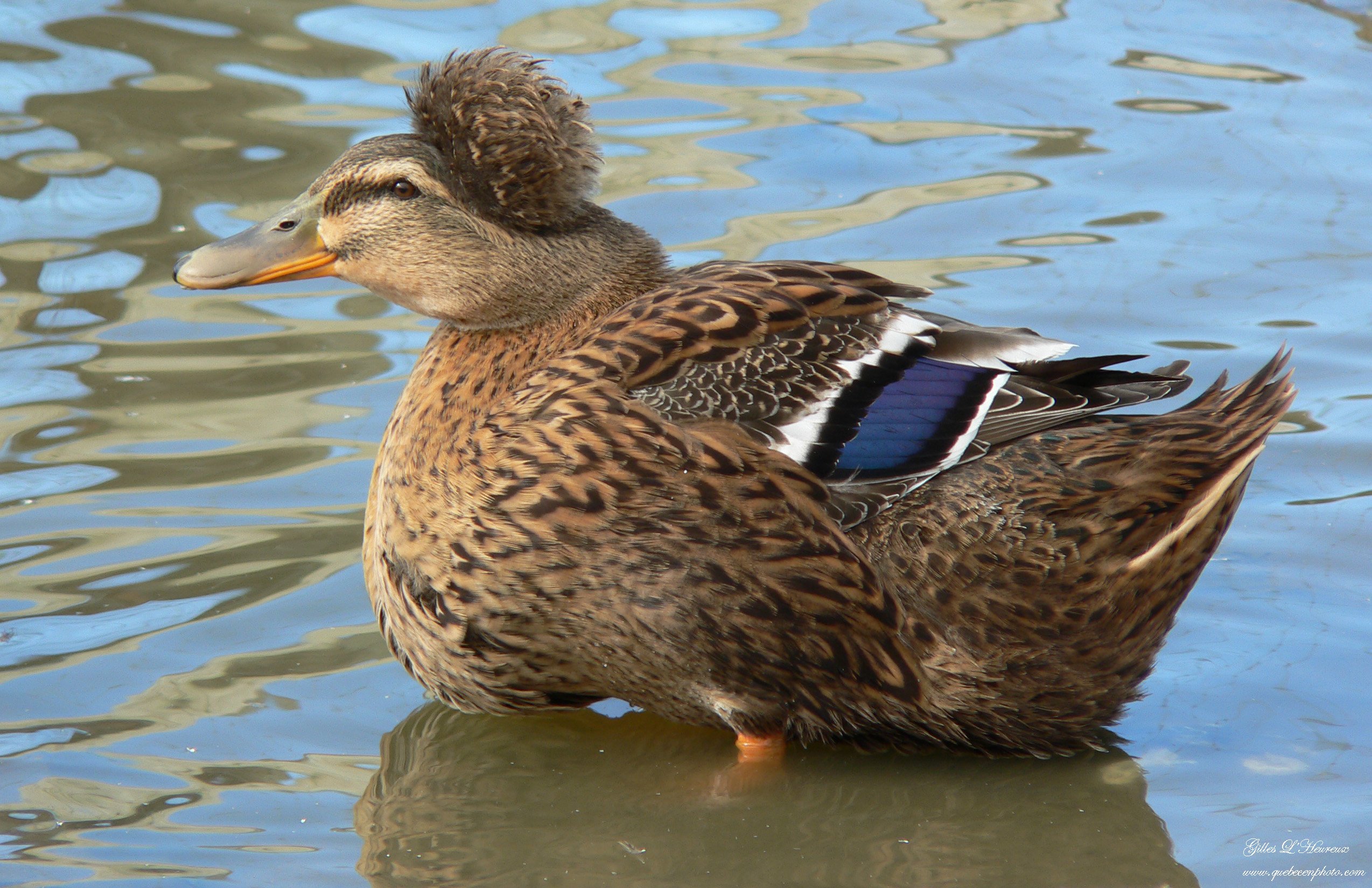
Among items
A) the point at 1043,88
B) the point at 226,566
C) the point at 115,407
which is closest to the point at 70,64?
the point at 115,407

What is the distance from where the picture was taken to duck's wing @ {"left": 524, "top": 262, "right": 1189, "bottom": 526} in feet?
14.2

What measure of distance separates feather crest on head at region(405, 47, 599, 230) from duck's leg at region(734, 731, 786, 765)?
1.52m

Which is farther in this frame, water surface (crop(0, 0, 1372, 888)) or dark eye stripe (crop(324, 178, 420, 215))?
dark eye stripe (crop(324, 178, 420, 215))

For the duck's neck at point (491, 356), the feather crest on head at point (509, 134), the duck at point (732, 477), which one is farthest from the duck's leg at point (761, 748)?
the feather crest on head at point (509, 134)

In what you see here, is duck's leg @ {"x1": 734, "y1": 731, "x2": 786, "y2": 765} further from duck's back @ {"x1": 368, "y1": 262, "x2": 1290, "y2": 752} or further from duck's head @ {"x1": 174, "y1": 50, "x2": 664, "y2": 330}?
duck's head @ {"x1": 174, "y1": 50, "x2": 664, "y2": 330}

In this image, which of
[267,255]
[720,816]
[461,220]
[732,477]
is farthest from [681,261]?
[720,816]

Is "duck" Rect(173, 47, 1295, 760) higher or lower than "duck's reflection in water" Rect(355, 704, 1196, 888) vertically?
higher

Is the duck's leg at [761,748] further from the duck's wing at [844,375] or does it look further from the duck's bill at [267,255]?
the duck's bill at [267,255]

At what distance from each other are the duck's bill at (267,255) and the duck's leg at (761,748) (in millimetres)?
1779

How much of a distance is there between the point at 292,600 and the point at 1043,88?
557 cm

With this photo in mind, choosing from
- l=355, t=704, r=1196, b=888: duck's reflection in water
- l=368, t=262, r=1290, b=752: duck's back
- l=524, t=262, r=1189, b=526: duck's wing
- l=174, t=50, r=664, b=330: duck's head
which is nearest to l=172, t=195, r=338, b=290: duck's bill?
l=174, t=50, r=664, b=330: duck's head

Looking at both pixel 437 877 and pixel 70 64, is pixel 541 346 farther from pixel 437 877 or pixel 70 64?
pixel 70 64

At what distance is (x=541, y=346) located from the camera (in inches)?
183

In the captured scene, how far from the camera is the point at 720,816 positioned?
14.2 ft
